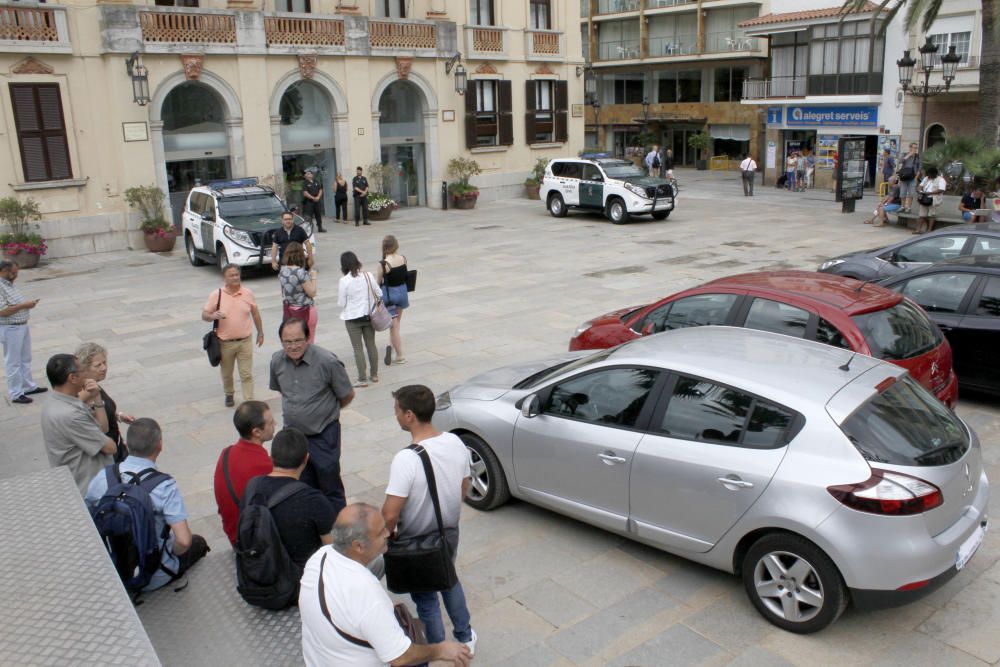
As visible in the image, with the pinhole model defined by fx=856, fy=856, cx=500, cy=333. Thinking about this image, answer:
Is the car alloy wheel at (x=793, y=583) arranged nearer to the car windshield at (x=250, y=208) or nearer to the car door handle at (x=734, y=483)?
the car door handle at (x=734, y=483)

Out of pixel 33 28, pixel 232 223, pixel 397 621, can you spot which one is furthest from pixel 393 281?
pixel 33 28

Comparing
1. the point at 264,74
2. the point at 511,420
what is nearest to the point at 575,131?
the point at 264,74

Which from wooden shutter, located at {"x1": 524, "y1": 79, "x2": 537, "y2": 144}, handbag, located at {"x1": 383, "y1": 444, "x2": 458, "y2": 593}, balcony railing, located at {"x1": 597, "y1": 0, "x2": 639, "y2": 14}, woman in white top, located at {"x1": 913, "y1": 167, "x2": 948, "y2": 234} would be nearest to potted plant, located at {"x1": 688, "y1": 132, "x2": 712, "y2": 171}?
balcony railing, located at {"x1": 597, "y1": 0, "x2": 639, "y2": 14}

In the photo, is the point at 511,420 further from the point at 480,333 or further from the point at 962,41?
the point at 962,41

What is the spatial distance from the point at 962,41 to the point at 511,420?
31.5 meters

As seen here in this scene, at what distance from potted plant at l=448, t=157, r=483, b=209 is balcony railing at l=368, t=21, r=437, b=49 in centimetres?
403

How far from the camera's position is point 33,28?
21.0 m

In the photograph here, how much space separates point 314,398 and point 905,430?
151 inches

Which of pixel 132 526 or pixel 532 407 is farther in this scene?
pixel 532 407

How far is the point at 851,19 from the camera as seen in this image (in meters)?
33.1

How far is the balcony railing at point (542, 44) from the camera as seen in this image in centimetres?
3164

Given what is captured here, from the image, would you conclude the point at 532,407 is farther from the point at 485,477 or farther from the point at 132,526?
the point at 132,526

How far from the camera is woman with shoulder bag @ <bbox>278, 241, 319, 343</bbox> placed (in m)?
9.94

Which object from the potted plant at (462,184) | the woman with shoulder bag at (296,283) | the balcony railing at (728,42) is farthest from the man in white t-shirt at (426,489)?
A: the balcony railing at (728,42)
